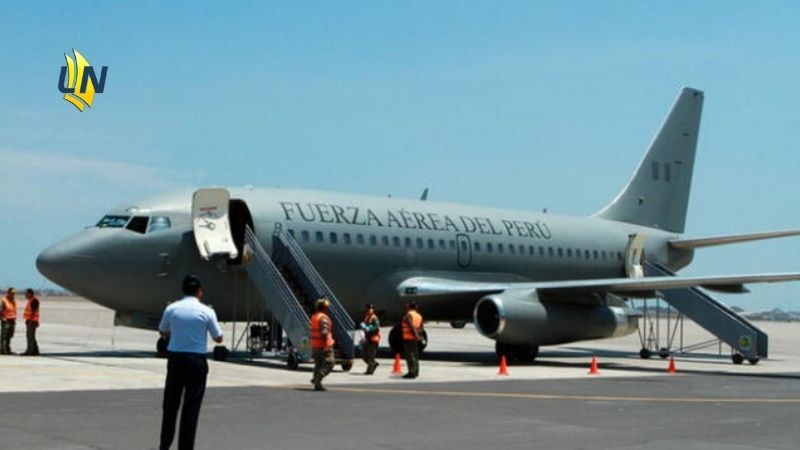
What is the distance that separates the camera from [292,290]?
85.1 feet

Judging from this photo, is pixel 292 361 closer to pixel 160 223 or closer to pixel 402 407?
pixel 160 223

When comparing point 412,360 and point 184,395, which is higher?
point 412,360

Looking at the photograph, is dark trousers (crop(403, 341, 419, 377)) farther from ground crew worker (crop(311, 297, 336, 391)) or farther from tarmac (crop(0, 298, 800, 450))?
ground crew worker (crop(311, 297, 336, 391))

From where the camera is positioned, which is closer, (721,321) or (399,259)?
(399,259)

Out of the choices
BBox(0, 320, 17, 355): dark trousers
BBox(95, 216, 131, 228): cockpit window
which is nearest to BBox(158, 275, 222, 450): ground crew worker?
BBox(95, 216, 131, 228): cockpit window

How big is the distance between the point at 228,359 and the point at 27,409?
447 inches

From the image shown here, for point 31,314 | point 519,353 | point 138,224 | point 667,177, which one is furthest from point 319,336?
point 667,177

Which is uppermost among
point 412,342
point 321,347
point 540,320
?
point 540,320

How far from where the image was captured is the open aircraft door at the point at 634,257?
124 feet

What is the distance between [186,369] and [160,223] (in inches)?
613

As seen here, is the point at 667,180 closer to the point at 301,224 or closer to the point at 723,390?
the point at 301,224

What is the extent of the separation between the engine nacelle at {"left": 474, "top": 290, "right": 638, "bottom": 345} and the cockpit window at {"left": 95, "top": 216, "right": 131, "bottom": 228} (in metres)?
9.01

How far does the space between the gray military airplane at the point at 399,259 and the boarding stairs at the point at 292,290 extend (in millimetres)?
438

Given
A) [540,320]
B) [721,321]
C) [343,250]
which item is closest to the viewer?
[343,250]
